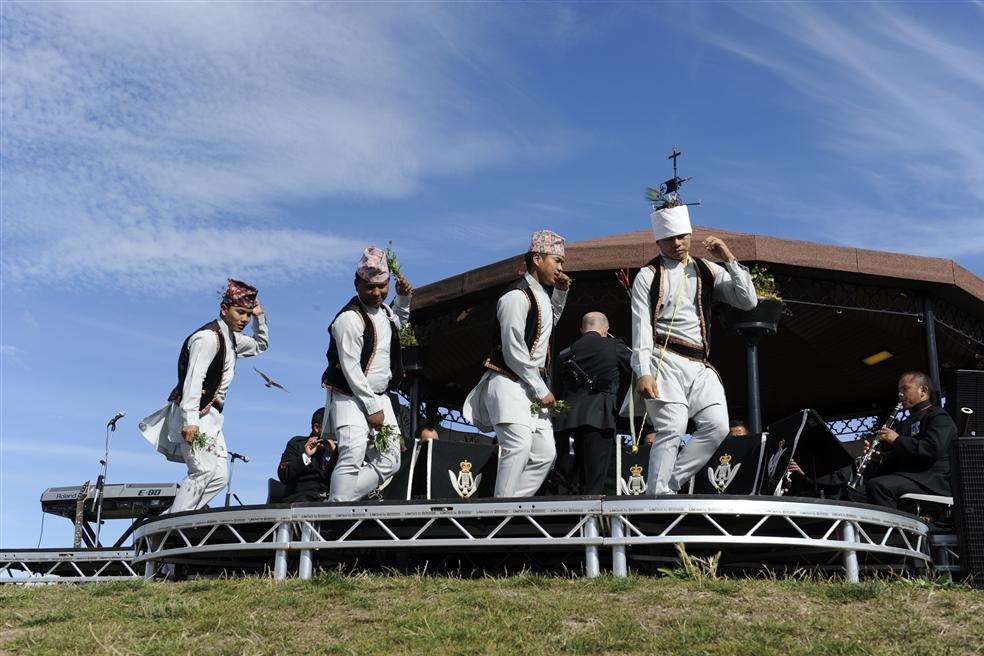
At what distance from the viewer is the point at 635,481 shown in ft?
27.4

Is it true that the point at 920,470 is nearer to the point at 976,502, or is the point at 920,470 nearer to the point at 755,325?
the point at 976,502

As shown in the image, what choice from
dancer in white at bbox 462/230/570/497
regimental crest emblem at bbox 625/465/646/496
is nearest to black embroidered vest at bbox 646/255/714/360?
dancer in white at bbox 462/230/570/497

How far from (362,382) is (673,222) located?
2.47m

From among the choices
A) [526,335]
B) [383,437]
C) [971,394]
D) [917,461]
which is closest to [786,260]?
[971,394]

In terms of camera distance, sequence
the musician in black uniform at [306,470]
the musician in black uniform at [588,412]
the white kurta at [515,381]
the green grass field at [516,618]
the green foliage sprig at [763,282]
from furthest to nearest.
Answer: the green foliage sprig at [763,282], the musician in black uniform at [306,470], the musician in black uniform at [588,412], the white kurta at [515,381], the green grass field at [516,618]

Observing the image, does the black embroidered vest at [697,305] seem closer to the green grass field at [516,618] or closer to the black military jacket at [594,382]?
the black military jacket at [594,382]

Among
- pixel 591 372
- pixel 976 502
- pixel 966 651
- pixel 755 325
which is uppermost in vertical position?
pixel 755 325

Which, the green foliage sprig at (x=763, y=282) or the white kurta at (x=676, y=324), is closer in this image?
the white kurta at (x=676, y=324)

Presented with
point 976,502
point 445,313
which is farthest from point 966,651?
point 445,313

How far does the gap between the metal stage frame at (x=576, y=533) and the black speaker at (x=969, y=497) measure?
401mm

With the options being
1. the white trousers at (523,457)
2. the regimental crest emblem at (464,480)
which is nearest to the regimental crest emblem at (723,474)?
the white trousers at (523,457)

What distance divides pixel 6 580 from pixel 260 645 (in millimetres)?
5645

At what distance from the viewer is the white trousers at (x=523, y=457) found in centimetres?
754

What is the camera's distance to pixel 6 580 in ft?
32.6
